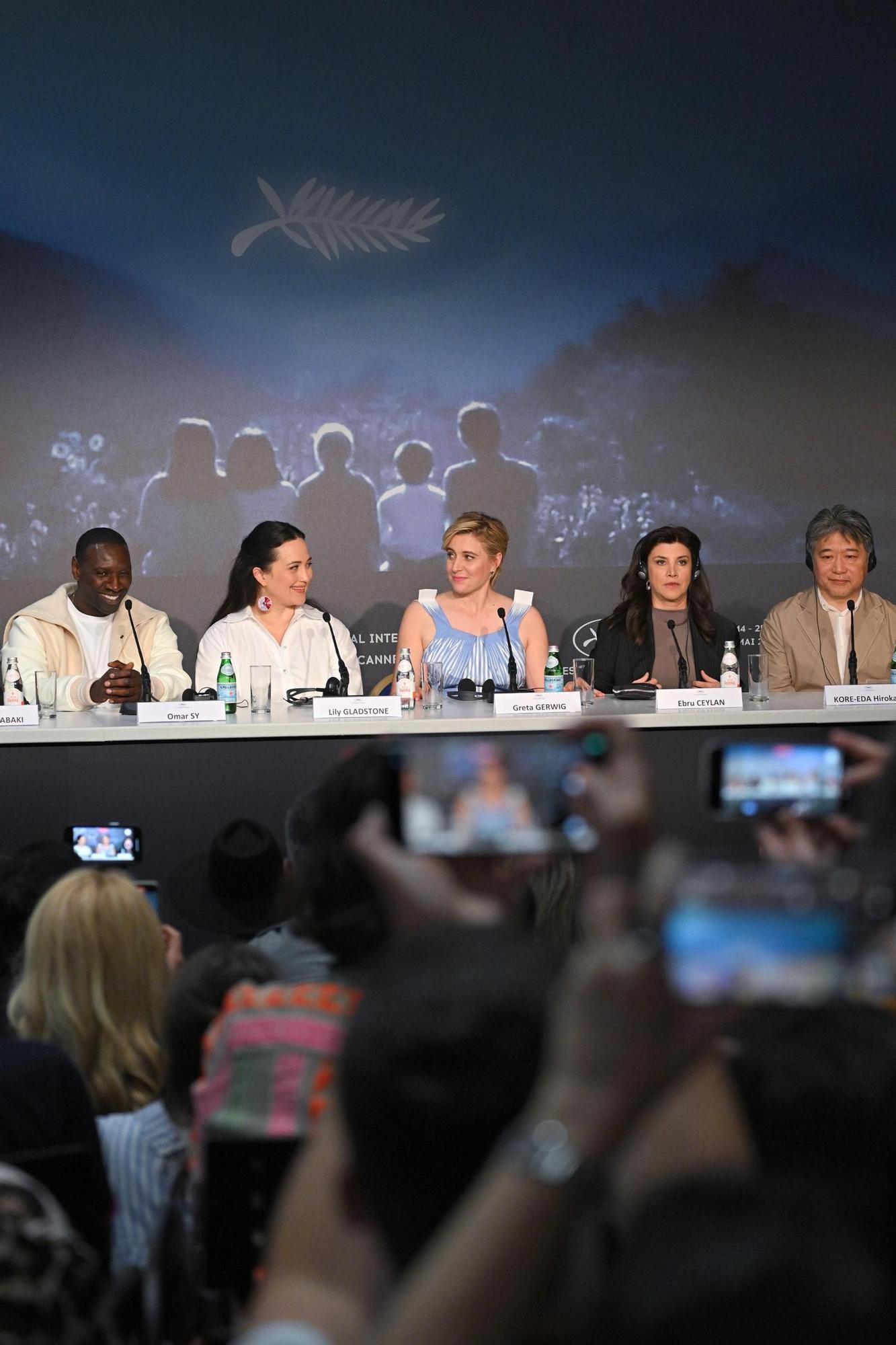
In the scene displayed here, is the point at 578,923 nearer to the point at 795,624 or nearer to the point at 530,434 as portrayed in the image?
the point at 795,624

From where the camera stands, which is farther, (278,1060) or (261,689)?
(261,689)

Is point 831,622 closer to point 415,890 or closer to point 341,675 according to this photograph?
point 341,675

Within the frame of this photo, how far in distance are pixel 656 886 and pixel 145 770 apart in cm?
299

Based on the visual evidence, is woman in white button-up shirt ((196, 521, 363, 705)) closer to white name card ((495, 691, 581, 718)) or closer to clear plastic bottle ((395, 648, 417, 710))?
clear plastic bottle ((395, 648, 417, 710))

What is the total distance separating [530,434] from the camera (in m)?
5.77

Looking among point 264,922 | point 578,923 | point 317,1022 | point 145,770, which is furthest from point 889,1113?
point 145,770

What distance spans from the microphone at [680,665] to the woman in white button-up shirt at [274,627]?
1.10 m

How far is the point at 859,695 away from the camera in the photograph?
3547mm

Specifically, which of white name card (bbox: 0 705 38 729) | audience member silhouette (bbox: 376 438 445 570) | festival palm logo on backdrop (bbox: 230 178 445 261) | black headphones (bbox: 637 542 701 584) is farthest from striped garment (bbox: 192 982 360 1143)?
festival palm logo on backdrop (bbox: 230 178 445 261)

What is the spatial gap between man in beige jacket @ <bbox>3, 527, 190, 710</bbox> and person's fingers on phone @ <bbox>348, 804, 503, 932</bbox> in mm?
3578

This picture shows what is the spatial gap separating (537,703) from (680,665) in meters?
0.66

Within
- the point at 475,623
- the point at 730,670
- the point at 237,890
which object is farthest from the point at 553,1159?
the point at 475,623

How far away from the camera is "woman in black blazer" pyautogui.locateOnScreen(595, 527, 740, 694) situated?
4.35 metres

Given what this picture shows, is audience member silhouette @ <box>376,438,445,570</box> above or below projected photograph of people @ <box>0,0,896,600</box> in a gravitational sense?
below
